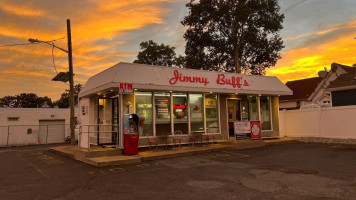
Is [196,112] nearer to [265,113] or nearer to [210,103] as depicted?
[210,103]

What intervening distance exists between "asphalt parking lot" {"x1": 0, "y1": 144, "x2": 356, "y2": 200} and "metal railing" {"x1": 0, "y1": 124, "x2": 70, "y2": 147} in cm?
1872

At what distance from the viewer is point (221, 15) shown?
26.9 metres

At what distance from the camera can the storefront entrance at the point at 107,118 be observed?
1391 centimetres

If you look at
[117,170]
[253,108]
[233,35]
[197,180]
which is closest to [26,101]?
[233,35]

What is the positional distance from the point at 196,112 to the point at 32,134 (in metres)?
20.4

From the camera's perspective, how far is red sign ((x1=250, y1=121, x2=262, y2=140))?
15.5 m

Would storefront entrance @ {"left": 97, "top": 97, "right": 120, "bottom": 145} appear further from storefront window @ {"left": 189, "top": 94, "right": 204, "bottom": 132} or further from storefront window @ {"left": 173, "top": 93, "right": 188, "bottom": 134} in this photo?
storefront window @ {"left": 189, "top": 94, "right": 204, "bottom": 132}

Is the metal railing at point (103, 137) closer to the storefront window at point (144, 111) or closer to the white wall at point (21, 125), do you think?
the storefront window at point (144, 111)

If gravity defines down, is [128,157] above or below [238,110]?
below

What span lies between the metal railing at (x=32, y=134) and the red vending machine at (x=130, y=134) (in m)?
19.7

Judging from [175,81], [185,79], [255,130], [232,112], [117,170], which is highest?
[185,79]

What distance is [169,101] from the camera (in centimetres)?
1376

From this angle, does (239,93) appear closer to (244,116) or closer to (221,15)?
(244,116)

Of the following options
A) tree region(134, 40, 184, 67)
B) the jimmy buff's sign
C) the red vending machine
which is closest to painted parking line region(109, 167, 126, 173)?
the red vending machine
